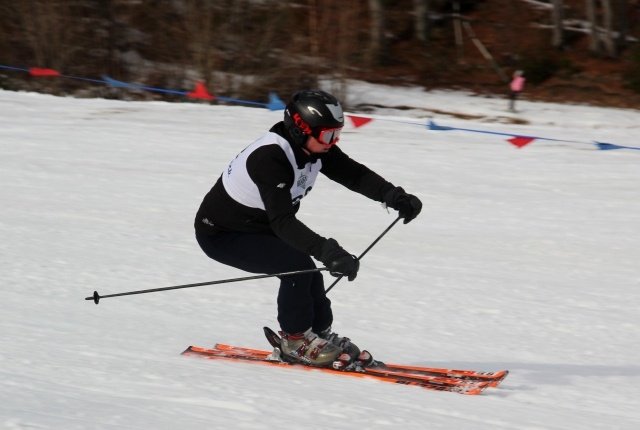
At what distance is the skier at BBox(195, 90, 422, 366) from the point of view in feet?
14.1

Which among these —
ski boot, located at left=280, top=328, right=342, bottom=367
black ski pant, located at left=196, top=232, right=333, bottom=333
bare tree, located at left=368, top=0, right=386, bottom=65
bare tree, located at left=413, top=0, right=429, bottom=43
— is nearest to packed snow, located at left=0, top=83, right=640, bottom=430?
ski boot, located at left=280, top=328, right=342, bottom=367

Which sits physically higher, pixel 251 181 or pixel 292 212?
pixel 251 181

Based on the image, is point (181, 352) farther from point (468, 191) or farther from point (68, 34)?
→ point (68, 34)

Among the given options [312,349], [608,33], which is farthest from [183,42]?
[312,349]

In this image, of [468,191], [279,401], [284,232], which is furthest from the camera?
[468,191]

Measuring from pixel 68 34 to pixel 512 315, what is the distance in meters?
15.2

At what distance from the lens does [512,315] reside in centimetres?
659

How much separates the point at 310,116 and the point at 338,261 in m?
0.68

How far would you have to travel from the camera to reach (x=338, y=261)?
415cm

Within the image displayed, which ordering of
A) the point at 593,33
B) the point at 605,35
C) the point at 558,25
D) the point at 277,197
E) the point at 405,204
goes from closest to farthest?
the point at 277,197
the point at 405,204
the point at 593,33
the point at 558,25
the point at 605,35

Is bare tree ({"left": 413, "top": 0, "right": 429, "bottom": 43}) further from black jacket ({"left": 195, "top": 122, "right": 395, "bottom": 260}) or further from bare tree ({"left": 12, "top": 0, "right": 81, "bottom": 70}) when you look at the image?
black jacket ({"left": 195, "top": 122, "right": 395, "bottom": 260})

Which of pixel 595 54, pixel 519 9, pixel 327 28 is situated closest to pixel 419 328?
pixel 327 28

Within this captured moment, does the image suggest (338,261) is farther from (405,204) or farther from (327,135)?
(405,204)

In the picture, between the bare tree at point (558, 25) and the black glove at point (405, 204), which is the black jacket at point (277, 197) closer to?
the black glove at point (405, 204)
